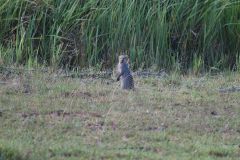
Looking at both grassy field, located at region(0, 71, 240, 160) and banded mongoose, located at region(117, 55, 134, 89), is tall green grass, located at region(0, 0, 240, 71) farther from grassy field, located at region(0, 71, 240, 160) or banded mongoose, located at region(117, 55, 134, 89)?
banded mongoose, located at region(117, 55, 134, 89)

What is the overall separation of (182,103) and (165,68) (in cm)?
243

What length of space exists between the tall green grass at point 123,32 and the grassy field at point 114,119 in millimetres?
1257

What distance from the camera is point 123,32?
10125mm

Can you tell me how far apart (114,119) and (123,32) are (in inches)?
139

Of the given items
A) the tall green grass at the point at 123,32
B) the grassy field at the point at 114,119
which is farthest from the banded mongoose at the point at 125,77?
the tall green grass at the point at 123,32

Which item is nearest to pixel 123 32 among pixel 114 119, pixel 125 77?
pixel 125 77

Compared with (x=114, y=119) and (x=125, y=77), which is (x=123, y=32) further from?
(x=114, y=119)

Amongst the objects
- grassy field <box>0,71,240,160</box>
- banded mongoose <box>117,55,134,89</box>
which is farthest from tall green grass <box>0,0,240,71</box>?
banded mongoose <box>117,55,134,89</box>

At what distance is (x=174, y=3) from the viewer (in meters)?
10.4

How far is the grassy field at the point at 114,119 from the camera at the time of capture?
230 inches

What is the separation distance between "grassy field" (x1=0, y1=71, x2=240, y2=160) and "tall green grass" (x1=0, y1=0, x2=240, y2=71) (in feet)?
4.12

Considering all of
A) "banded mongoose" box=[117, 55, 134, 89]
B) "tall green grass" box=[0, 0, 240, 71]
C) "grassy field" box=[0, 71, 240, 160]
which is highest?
"tall green grass" box=[0, 0, 240, 71]

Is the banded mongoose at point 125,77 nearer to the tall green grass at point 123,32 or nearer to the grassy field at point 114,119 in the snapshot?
the grassy field at point 114,119

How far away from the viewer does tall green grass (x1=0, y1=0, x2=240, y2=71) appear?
10.1 meters
